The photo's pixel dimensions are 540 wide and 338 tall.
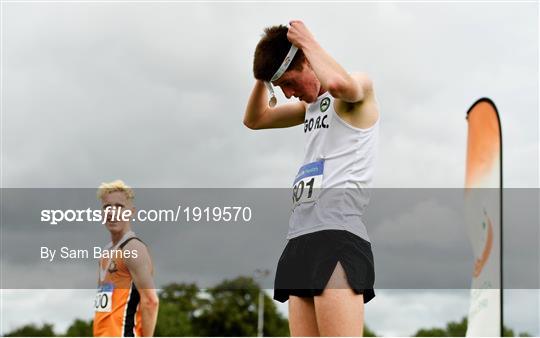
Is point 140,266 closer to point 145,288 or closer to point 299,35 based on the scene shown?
point 145,288

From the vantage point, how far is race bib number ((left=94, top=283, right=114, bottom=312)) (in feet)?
21.5

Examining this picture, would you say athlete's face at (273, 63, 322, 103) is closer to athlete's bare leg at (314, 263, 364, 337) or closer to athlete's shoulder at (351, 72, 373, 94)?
athlete's shoulder at (351, 72, 373, 94)

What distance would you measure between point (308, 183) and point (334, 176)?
156 millimetres

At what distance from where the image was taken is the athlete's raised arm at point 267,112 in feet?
16.4

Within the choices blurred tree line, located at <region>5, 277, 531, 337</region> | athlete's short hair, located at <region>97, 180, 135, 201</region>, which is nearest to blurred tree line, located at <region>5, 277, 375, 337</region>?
blurred tree line, located at <region>5, 277, 531, 337</region>

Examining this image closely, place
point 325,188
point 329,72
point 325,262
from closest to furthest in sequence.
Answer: point 329,72 → point 325,262 → point 325,188

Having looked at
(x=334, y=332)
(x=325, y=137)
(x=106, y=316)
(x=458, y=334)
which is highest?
(x=458, y=334)

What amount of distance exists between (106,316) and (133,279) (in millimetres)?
365

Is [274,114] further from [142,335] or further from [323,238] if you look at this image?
[142,335]

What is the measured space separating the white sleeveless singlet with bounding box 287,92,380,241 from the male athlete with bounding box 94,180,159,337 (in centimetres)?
245

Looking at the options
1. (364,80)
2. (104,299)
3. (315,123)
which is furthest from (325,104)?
(104,299)

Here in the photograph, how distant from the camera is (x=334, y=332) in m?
4.11

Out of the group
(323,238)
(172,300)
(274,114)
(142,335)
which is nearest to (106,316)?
(142,335)

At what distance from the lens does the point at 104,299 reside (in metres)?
6.58
